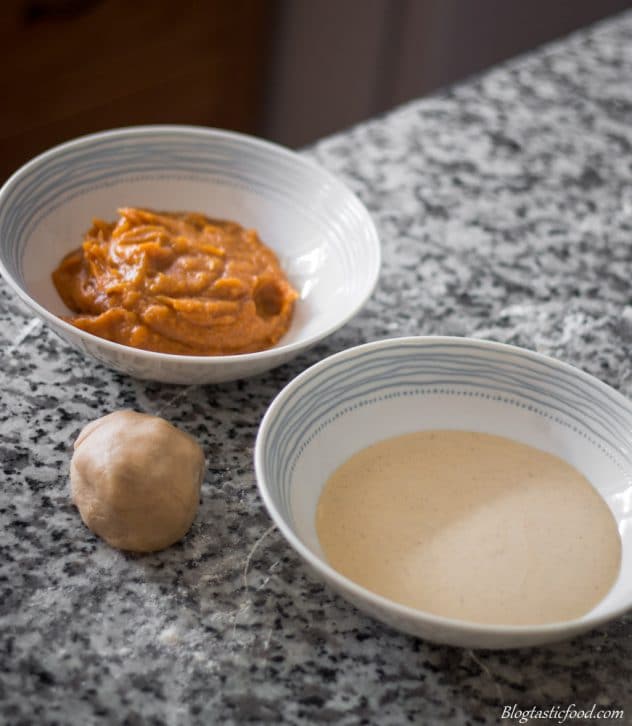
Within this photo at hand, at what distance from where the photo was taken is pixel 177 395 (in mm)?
1108

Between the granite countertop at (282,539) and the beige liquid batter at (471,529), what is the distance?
0.06 meters

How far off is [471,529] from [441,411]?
0.51 ft

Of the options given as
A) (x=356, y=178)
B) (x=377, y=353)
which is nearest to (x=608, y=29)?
(x=356, y=178)

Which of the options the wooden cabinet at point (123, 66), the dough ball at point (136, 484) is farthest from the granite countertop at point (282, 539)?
the wooden cabinet at point (123, 66)

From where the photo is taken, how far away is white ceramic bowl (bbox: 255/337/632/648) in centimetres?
93

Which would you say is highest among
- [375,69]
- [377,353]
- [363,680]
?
[377,353]

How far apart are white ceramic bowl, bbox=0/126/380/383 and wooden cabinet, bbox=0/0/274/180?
1346 mm

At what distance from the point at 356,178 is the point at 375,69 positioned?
170 cm

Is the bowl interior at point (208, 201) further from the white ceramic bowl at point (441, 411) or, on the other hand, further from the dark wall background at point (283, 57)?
the dark wall background at point (283, 57)

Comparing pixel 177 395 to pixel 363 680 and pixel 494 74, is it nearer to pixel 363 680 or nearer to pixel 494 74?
pixel 363 680

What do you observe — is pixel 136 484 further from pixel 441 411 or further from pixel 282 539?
pixel 441 411

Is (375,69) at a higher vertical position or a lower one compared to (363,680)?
lower

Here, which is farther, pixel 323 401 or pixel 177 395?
pixel 177 395

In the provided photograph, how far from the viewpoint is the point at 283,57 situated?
10.2 feet
